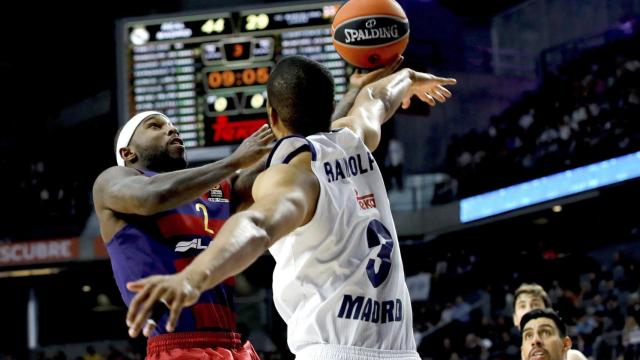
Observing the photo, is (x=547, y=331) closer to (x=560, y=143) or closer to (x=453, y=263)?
(x=560, y=143)

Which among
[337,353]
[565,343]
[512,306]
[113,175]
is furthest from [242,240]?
[512,306]

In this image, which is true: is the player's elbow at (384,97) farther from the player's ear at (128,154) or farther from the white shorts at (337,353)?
the white shorts at (337,353)

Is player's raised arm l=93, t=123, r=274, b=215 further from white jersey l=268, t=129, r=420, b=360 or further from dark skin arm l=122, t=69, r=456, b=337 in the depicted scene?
dark skin arm l=122, t=69, r=456, b=337

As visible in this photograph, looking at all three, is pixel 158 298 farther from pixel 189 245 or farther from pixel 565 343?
pixel 565 343

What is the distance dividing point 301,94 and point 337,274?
598 millimetres

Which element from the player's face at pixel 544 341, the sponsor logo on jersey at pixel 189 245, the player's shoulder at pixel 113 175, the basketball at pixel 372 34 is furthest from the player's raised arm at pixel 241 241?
the player's face at pixel 544 341

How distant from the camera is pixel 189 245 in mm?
4246

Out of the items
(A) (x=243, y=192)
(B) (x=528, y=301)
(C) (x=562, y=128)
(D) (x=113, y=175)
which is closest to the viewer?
(D) (x=113, y=175)

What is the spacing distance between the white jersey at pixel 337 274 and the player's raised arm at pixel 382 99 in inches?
26.3

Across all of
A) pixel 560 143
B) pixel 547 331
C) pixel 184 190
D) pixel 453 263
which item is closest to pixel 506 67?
pixel 453 263

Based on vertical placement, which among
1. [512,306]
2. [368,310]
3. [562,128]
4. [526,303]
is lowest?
[512,306]

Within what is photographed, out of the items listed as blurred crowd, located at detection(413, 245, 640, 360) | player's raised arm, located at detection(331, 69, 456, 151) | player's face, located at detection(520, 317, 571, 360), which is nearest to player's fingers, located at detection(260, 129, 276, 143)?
player's raised arm, located at detection(331, 69, 456, 151)

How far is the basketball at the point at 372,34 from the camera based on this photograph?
471 cm

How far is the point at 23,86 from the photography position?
24203 mm
